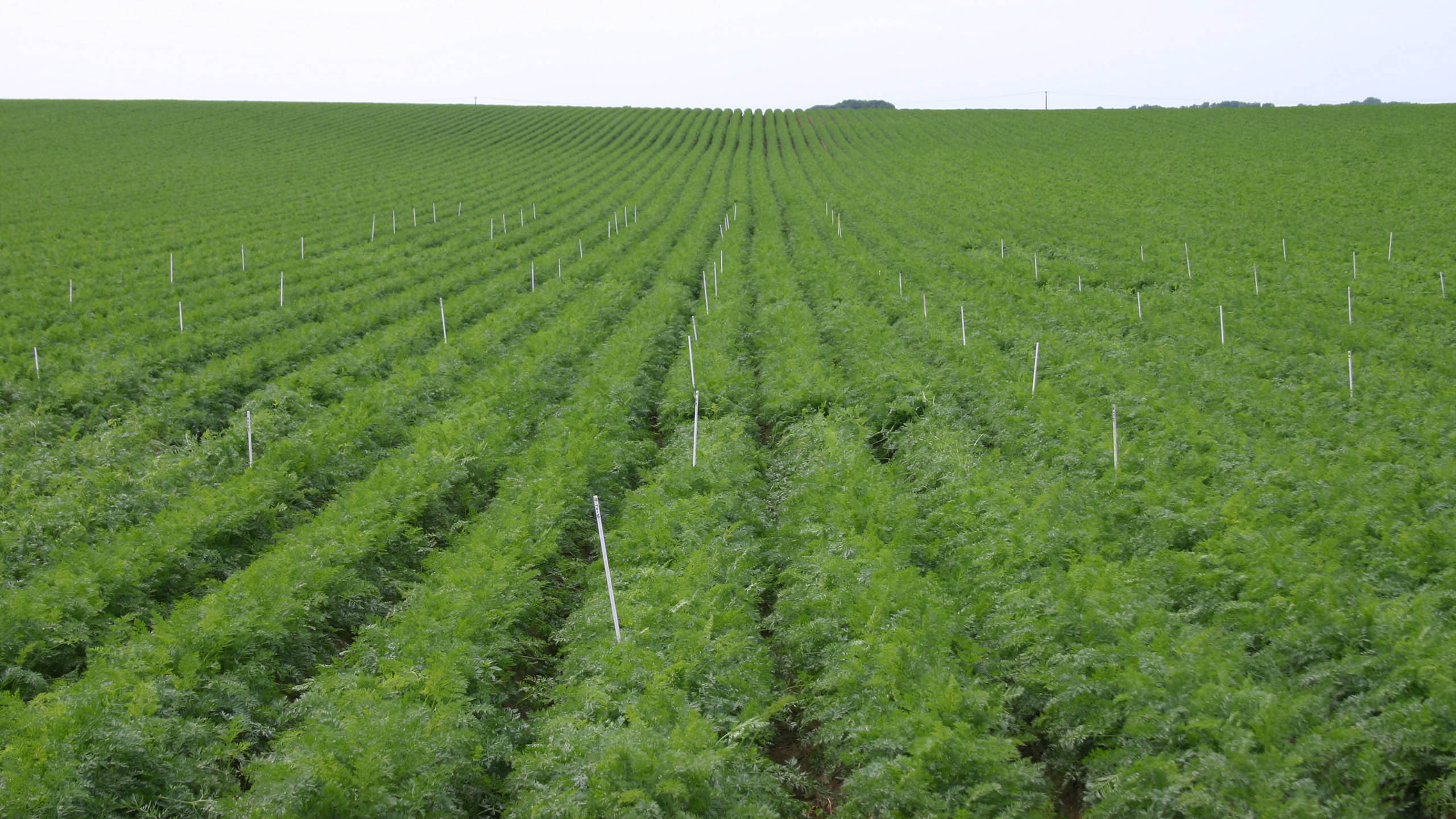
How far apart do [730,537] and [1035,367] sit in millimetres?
7598

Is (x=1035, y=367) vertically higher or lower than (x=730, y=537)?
higher

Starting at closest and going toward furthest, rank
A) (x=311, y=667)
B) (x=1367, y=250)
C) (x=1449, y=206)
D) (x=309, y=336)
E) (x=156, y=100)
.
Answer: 1. (x=311, y=667)
2. (x=309, y=336)
3. (x=1367, y=250)
4. (x=1449, y=206)
5. (x=156, y=100)

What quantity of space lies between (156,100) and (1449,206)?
97.8 metres

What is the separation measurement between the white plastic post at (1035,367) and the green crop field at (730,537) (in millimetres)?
225

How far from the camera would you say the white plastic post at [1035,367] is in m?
15.0

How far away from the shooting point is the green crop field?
6.22 metres

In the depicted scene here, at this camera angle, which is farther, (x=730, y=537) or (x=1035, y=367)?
(x=1035, y=367)

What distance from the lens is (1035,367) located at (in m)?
15.5

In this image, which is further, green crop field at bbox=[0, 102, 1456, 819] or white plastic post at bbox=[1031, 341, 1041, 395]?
white plastic post at bbox=[1031, 341, 1041, 395]

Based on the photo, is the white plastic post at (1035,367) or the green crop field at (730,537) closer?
the green crop field at (730,537)

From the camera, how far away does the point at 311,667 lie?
8.38 metres

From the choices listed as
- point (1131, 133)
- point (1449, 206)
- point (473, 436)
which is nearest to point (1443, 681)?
point (473, 436)

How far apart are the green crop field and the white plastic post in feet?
0.74

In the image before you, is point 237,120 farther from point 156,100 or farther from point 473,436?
point 473,436
